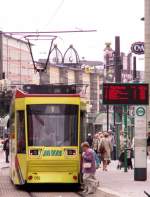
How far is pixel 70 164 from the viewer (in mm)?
23516

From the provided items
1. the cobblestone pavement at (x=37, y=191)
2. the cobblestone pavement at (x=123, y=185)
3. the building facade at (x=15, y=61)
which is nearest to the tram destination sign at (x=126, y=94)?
the cobblestone pavement at (x=123, y=185)

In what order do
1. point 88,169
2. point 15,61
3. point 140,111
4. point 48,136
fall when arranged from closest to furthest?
point 88,169
point 48,136
point 140,111
point 15,61

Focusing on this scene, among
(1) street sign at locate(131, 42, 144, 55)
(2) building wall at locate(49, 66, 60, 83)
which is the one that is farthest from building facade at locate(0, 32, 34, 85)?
(1) street sign at locate(131, 42, 144, 55)

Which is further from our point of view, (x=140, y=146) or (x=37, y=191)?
(x=140, y=146)

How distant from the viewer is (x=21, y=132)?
23.8m

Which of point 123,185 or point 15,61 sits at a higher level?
point 15,61

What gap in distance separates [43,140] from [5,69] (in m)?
83.0

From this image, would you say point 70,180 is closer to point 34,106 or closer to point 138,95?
point 34,106

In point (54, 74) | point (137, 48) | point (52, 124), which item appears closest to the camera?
point (52, 124)

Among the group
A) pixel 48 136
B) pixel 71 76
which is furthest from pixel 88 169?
pixel 71 76

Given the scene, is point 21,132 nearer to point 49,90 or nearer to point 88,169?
point 49,90

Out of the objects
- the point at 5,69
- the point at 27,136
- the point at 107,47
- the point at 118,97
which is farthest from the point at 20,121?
the point at 5,69

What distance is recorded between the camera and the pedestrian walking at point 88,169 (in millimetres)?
22719

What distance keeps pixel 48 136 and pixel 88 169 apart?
5.83 feet
